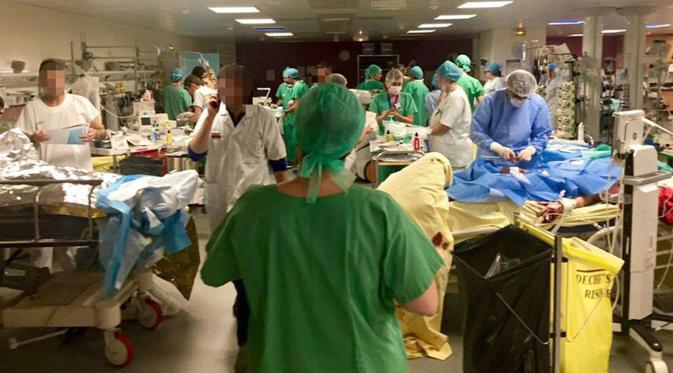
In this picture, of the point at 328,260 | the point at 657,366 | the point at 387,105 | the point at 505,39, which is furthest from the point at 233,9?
the point at 505,39

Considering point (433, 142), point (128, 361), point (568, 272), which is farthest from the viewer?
point (433, 142)

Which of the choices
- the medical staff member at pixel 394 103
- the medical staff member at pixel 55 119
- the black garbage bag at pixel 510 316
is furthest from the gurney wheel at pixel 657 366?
the medical staff member at pixel 394 103

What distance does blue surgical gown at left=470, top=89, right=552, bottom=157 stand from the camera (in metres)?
4.02

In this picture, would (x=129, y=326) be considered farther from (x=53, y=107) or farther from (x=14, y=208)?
(x=53, y=107)

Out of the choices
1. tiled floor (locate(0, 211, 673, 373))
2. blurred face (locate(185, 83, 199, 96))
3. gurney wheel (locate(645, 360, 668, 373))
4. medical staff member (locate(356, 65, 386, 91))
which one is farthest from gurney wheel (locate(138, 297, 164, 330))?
medical staff member (locate(356, 65, 386, 91))

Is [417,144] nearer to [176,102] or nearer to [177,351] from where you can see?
[177,351]

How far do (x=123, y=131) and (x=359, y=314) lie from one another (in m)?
5.42

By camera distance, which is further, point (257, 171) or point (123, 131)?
point (123, 131)

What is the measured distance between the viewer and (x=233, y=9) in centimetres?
784

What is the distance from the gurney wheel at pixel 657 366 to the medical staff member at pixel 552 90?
557cm

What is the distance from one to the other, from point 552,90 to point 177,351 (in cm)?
640

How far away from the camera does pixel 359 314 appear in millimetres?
1524

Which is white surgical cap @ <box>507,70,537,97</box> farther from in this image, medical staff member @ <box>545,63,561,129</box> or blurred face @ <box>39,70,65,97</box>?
medical staff member @ <box>545,63,561,129</box>

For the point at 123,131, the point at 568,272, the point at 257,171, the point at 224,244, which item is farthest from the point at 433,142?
the point at 224,244
